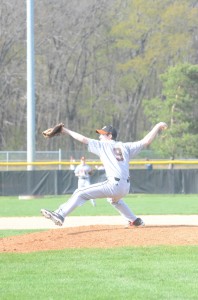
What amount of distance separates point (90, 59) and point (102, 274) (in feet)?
153

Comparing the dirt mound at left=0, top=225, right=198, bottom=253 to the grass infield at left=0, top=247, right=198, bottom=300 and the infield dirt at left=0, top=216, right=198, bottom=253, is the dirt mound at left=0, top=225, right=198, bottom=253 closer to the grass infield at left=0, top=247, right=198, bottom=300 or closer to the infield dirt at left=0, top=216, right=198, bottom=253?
the infield dirt at left=0, top=216, right=198, bottom=253

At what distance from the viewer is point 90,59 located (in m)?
53.8

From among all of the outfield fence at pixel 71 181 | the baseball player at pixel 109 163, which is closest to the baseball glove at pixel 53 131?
the baseball player at pixel 109 163

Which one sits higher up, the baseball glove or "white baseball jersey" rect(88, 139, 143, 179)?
the baseball glove

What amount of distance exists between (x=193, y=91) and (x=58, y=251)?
1306 inches

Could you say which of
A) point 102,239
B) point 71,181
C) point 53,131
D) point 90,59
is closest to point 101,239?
point 102,239

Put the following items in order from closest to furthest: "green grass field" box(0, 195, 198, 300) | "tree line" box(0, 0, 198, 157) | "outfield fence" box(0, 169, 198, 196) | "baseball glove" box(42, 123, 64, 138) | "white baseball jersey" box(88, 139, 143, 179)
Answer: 1. "green grass field" box(0, 195, 198, 300)
2. "baseball glove" box(42, 123, 64, 138)
3. "white baseball jersey" box(88, 139, 143, 179)
4. "outfield fence" box(0, 169, 198, 196)
5. "tree line" box(0, 0, 198, 157)

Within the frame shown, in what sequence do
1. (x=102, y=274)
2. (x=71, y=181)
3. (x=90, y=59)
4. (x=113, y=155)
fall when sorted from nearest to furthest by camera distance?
(x=102, y=274) → (x=113, y=155) → (x=71, y=181) → (x=90, y=59)

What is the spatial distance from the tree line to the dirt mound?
38.6m

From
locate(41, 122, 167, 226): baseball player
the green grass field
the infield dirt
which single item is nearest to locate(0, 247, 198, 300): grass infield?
the green grass field

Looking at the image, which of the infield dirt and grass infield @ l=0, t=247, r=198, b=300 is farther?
the infield dirt

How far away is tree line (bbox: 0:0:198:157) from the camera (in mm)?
49656

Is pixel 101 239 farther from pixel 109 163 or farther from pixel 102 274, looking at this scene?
pixel 102 274

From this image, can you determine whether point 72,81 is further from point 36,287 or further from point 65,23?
point 36,287
